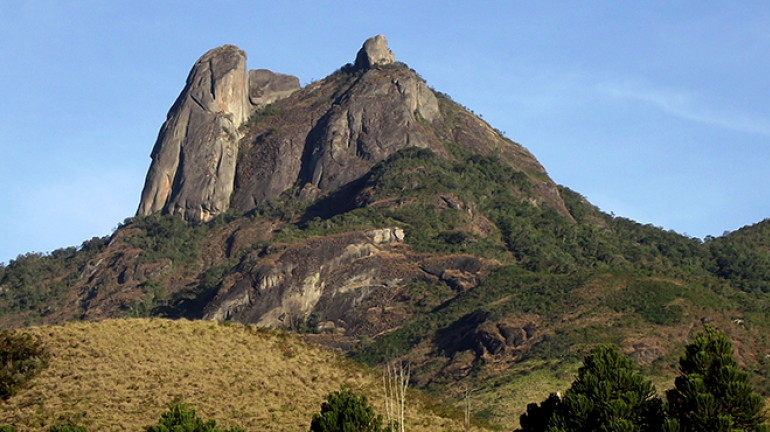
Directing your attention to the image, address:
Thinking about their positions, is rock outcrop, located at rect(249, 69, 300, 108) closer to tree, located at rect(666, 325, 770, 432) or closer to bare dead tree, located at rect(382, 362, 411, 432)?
bare dead tree, located at rect(382, 362, 411, 432)

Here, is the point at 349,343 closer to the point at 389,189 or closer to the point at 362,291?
the point at 362,291

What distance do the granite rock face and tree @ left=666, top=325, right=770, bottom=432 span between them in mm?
131728

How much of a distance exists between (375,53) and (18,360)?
141 meters

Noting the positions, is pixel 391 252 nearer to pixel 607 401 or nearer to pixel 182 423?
pixel 607 401

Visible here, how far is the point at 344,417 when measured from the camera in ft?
128

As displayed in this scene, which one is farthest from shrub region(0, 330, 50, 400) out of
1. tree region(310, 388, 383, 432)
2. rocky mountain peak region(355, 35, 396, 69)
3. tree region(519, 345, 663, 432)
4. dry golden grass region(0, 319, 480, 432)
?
rocky mountain peak region(355, 35, 396, 69)

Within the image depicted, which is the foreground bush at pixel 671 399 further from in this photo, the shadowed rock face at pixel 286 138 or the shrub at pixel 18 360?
the shadowed rock face at pixel 286 138

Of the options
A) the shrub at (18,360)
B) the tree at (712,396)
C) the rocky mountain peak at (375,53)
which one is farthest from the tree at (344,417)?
the rocky mountain peak at (375,53)

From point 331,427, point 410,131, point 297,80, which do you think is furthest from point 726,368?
point 297,80

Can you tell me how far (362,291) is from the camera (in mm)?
125938

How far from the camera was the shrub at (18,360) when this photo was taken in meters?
48.6

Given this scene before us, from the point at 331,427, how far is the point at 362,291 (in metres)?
87.3

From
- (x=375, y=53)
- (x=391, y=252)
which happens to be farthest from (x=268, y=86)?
(x=391, y=252)

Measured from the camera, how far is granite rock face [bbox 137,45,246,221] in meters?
165
